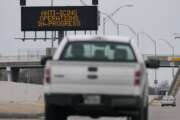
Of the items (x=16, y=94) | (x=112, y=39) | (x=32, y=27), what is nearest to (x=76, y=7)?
(x=32, y=27)

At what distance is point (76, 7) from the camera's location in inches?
2837

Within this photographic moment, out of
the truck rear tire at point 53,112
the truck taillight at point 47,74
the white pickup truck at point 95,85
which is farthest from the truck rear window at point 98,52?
the truck rear tire at point 53,112

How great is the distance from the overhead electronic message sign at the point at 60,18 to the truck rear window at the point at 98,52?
52753 mm

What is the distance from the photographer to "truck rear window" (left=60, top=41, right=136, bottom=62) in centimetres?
1798

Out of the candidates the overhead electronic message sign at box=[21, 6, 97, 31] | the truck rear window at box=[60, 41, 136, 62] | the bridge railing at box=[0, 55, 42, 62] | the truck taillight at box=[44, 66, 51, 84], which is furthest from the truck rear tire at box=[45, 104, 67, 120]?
the bridge railing at box=[0, 55, 42, 62]

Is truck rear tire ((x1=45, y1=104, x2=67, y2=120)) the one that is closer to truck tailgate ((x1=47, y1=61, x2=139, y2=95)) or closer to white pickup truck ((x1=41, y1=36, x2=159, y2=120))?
white pickup truck ((x1=41, y1=36, x2=159, y2=120))

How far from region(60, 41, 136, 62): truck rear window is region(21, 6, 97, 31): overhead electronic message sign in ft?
173

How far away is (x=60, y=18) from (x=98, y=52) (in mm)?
53932

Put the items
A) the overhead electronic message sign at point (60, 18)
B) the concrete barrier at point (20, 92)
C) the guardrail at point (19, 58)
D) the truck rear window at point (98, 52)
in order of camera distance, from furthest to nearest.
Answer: the guardrail at point (19, 58) < the concrete barrier at point (20, 92) < the overhead electronic message sign at point (60, 18) < the truck rear window at point (98, 52)

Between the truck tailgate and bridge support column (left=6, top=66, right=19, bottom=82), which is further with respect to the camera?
bridge support column (left=6, top=66, right=19, bottom=82)

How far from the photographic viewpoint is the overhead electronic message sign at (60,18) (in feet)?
234

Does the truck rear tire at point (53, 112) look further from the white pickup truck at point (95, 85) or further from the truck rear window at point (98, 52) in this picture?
the truck rear window at point (98, 52)

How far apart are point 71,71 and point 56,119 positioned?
165 centimetres

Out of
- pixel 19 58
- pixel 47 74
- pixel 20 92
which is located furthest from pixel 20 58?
pixel 47 74
